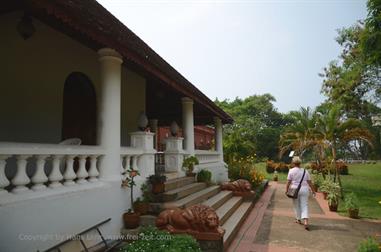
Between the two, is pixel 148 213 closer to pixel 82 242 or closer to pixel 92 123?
pixel 82 242

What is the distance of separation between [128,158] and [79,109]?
95.6 inches

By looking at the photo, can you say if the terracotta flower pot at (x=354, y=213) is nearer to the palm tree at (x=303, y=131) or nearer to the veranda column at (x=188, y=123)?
the veranda column at (x=188, y=123)

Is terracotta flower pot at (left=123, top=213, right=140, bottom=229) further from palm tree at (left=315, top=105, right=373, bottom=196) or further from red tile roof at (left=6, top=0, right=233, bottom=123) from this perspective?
palm tree at (left=315, top=105, right=373, bottom=196)

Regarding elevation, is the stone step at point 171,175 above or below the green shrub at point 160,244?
above

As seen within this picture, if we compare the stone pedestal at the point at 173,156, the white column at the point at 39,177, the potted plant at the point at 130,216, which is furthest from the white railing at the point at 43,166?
the stone pedestal at the point at 173,156

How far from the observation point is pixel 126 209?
19.5ft

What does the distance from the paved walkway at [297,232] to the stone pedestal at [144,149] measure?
7.81 ft

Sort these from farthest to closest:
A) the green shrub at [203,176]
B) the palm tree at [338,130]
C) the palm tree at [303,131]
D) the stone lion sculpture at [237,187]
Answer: the palm tree at [303,131], the palm tree at [338,130], the stone lion sculpture at [237,187], the green shrub at [203,176]

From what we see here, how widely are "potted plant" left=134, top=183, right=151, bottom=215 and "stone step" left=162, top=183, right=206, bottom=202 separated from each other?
362 mm

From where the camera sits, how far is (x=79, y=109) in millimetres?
7895

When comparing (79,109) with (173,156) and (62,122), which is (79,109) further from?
(173,156)

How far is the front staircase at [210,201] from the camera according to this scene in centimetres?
653

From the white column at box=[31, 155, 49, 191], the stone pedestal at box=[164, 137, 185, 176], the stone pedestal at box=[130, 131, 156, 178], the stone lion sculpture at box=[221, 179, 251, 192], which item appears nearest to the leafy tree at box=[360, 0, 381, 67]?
the stone lion sculpture at box=[221, 179, 251, 192]

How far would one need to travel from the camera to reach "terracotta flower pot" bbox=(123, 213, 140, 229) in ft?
18.8
